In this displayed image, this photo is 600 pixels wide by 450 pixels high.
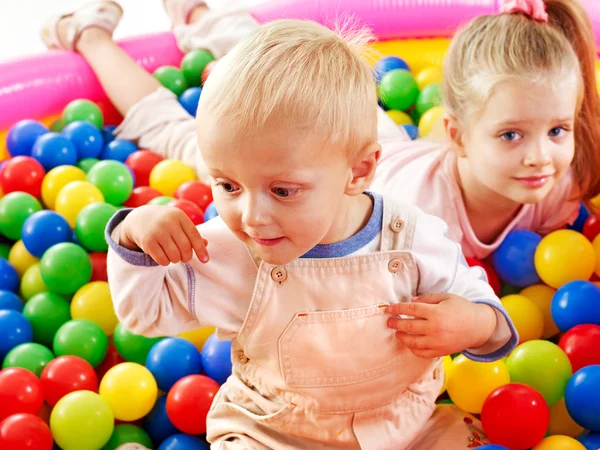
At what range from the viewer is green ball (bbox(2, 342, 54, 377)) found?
1.23 metres

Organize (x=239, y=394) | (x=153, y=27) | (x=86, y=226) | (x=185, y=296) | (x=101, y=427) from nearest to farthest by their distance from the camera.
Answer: (x=185, y=296) < (x=239, y=394) < (x=101, y=427) < (x=86, y=226) < (x=153, y=27)

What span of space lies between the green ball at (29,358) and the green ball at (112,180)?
40 centimetres

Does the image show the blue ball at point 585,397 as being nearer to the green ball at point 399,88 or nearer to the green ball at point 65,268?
the green ball at point 65,268

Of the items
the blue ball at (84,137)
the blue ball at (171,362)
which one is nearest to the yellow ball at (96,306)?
the blue ball at (171,362)

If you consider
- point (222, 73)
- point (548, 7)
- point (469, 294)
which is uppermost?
point (222, 73)

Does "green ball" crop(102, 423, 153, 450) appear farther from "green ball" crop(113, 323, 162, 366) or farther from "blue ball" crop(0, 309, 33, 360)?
"blue ball" crop(0, 309, 33, 360)

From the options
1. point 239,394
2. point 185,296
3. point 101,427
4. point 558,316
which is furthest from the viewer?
point 558,316

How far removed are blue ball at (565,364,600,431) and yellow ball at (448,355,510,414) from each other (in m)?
0.09

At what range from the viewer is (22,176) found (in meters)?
1.59

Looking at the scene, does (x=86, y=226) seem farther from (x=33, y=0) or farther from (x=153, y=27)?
(x=33, y=0)

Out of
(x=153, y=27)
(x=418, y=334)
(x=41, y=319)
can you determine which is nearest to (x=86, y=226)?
(x=41, y=319)

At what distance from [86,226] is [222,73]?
74 centimetres

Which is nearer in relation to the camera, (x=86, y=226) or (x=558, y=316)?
(x=558, y=316)

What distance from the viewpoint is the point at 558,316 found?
127 cm
